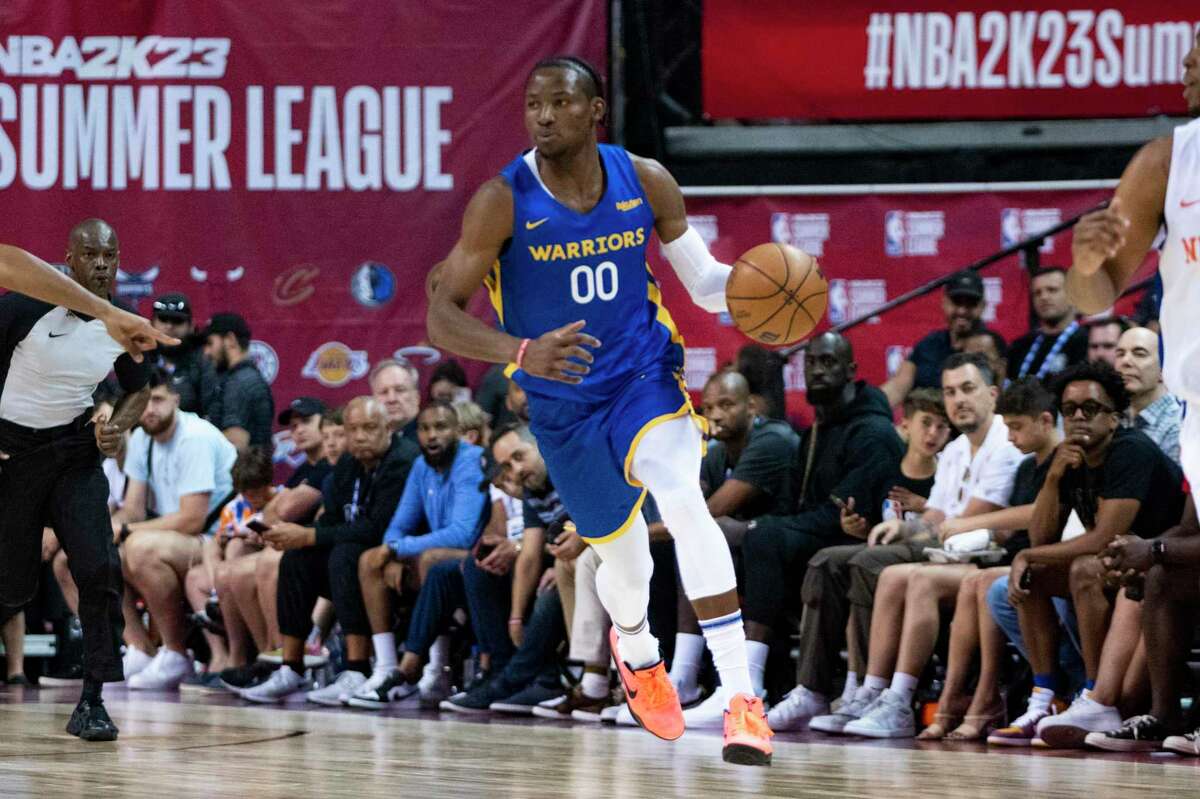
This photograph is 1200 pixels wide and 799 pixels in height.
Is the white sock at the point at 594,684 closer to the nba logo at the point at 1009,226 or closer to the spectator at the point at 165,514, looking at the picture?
the spectator at the point at 165,514

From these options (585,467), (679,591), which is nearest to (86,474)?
(585,467)

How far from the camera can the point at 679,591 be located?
8.16 meters

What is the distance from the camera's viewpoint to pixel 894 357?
11203 mm

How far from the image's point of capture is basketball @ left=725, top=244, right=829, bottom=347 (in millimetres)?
5324

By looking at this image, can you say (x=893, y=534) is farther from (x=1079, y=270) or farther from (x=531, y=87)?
(x=1079, y=270)

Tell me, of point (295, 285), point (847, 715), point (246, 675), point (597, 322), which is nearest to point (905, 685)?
point (847, 715)

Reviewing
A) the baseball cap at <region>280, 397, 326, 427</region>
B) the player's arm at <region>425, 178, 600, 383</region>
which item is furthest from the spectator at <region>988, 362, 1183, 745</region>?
the baseball cap at <region>280, 397, 326, 427</region>

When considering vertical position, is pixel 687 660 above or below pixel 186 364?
below

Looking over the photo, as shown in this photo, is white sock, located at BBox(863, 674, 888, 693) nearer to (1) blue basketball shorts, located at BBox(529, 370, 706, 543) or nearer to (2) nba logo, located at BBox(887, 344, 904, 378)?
(1) blue basketball shorts, located at BBox(529, 370, 706, 543)

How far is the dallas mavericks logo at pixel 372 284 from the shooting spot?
11641mm

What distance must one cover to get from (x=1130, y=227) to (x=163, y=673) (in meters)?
7.14

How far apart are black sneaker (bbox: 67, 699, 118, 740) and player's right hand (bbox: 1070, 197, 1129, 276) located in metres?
4.02

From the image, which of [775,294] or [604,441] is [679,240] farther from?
[604,441]

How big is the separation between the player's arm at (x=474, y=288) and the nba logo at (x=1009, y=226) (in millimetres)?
6521
